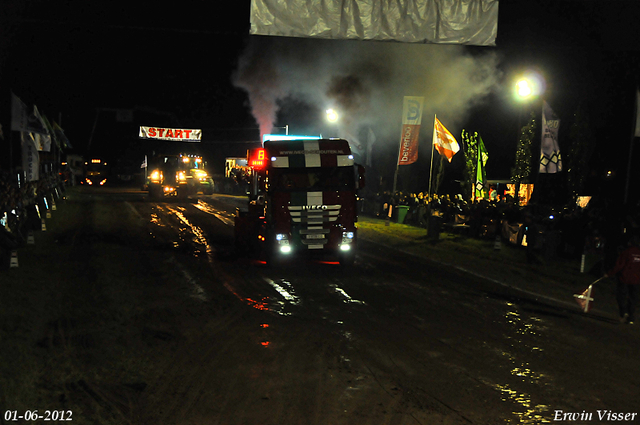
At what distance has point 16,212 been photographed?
15102 millimetres

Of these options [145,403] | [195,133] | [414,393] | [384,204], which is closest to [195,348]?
[145,403]

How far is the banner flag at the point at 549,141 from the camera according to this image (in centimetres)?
1744

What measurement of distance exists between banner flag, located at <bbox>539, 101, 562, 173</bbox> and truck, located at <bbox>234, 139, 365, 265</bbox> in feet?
26.7

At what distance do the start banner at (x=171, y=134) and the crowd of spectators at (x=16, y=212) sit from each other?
47.5 m

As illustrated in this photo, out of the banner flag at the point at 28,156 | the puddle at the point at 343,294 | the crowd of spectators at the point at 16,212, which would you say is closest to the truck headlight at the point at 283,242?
the puddle at the point at 343,294

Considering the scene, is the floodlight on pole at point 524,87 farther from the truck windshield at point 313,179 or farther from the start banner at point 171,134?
the start banner at point 171,134

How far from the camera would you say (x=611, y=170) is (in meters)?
25.6

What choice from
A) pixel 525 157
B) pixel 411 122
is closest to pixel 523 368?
pixel 411 122

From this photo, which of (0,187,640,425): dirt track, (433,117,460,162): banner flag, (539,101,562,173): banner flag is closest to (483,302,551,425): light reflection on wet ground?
(0,187,640,425): dirt track

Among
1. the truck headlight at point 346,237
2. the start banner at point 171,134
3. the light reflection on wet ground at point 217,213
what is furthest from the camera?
the start banner at point 171,134

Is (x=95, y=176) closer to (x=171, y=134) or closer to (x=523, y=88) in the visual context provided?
(x=171, y=134)

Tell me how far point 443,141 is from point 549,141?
4.73 meters

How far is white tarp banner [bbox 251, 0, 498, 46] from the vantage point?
969 centimetres

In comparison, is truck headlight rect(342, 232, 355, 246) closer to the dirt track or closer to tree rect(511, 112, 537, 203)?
the dirt track
